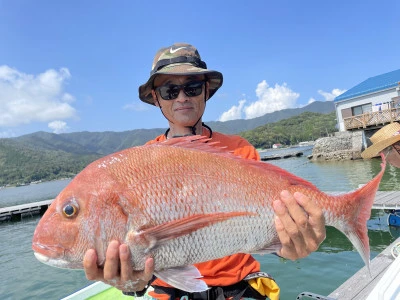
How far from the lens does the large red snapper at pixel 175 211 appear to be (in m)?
1.62

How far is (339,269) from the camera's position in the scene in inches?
313

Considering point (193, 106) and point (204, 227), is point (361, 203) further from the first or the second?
point (193, 106)

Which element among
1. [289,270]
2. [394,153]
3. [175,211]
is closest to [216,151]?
[175,211]

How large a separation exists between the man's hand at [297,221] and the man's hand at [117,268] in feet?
2.68

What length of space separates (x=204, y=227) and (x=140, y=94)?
1886mm

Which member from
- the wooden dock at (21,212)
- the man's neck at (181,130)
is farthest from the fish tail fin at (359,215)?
the wooden dock at (21,212)

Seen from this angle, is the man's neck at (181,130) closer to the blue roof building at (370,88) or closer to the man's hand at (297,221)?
the man's hand at (297,221)

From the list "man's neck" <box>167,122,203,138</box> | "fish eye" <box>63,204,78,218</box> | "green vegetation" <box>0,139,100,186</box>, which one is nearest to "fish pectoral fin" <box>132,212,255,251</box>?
"fish eye" <box>63,204,78,218</box>

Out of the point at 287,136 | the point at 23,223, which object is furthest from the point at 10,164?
the point at 23,223

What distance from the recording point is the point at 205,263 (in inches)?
89.4

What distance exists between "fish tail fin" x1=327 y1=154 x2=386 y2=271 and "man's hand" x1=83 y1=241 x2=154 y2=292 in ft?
4.16

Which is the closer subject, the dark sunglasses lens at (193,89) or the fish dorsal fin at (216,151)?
the fish dorsal fin at (216,151)

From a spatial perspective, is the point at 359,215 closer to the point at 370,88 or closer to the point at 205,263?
the point at 205,263

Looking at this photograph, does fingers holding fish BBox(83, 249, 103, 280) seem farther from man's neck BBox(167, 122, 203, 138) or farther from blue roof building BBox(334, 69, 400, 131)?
blue roof building BBox(334, 69, 400, 131)
